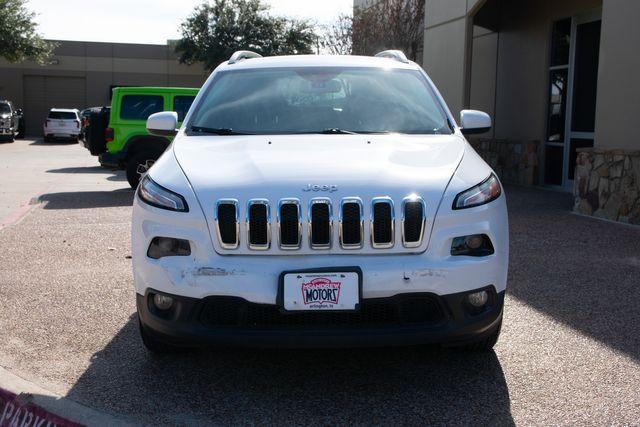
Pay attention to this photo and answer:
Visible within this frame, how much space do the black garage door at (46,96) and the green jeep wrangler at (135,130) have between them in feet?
107

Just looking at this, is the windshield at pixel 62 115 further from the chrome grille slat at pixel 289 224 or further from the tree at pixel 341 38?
the chrome grille slat at pixel 289 224

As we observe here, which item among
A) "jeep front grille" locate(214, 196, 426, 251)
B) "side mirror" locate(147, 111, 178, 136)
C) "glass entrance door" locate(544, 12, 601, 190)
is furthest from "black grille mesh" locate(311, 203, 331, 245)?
"glass entrance door" locate(544, 12, 601, 190)

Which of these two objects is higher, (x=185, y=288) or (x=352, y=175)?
(x=352, y=175)

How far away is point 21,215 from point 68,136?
89.4ft

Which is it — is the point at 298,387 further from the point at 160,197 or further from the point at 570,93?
the point at 570,93

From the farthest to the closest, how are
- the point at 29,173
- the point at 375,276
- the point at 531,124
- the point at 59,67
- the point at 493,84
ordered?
the point at 59,67 → the point at 29,173 → the point at 493,84 → the point at 531,124 → the point at 375,276

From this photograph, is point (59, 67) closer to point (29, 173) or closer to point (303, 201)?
point (29, 173)

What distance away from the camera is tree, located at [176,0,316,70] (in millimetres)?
A: 42031

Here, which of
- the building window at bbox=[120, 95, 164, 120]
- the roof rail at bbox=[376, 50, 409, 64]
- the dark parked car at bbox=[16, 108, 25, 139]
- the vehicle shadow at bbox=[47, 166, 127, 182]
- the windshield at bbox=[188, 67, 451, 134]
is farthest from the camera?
the dark parked car at bbox=[16, 108, 25, 139]

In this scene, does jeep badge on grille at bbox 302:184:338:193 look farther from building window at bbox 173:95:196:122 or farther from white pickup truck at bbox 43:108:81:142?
white pickup truck at bbox 43:108:81:142

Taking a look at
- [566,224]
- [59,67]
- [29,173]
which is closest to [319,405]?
[566,224]

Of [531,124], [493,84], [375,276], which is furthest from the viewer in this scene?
[493,84]

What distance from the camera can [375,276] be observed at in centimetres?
347

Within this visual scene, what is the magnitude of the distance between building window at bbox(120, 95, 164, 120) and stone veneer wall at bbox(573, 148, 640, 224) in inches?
305
